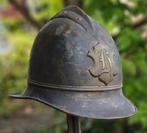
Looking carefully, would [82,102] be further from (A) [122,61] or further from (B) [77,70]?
(A) [122,61]

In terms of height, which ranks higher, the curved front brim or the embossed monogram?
the embossed monogram

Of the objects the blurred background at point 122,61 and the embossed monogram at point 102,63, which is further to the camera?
the blurred background at point 122,61

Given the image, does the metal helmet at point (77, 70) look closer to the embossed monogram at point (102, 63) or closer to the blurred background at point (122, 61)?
the embossed monogram at point (102, 63)

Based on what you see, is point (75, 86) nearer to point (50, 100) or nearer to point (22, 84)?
point (50, 100)

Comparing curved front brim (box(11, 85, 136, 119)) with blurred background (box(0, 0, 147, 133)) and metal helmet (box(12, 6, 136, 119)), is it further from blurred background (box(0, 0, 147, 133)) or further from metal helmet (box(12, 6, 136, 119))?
blurred background (box(0, 0, 147, 133))

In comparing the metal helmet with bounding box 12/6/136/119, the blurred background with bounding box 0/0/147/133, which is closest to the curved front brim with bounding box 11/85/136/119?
the metal helmet with bounding box 12/6/136/119

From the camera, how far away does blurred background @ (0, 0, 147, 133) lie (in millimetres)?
4684

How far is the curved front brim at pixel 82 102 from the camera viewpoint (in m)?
2.37

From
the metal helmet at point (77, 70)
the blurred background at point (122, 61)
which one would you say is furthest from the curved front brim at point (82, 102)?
the blurred background at point (122, 61)

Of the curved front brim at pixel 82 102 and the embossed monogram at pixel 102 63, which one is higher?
the embossed monogram at pixel 102 63

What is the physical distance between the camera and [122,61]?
4.79 metres

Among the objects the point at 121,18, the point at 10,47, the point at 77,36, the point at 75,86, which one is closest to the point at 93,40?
the point at 77,36

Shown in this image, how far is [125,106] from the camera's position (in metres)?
2.54

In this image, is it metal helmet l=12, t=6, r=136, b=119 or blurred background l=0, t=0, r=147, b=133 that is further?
blurred background l=0, t=0, r=147, b=133
